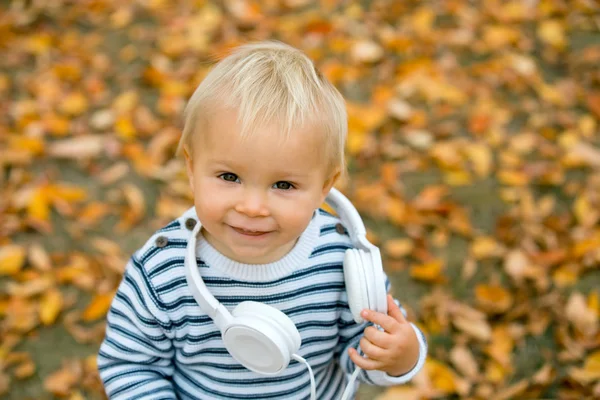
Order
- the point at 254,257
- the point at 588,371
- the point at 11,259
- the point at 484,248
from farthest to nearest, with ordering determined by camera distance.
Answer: the point at 484,248 < the point at 11,259 < the point at 588,371 < the point at 254,257

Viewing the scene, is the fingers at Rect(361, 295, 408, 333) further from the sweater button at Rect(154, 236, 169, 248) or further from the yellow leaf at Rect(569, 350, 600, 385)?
the yellow leaf at Rect(569, 350, 600, 385)

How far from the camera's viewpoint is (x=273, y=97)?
113 cm

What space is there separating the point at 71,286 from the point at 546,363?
1607mm

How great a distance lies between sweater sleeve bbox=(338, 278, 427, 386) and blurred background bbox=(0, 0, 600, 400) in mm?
668

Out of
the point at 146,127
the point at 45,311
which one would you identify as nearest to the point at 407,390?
the point at 45,311

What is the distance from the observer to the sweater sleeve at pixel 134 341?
126cm

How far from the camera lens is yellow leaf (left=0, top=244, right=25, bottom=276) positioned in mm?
2287

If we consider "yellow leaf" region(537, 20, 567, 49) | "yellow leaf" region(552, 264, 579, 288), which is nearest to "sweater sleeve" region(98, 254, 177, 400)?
"yellow leaf" region(552, 264, 579, 288)

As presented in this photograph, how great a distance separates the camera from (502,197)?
8.64 feet

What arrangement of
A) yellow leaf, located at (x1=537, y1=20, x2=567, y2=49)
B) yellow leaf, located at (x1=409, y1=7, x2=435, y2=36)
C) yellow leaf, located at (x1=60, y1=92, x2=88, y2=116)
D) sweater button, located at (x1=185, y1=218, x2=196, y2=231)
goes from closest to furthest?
sweater button, located at (x1=185, y1=218, x2=196, y2=231)
yellow leaf, located at (x1=60, y1=92, x2=88, y2=116)
yellow leaf, located at (x1=537, y1=20, x2=567, y2=49)
yellow leaf, located at (x1=409, y1=7, x2=435, y2=36)

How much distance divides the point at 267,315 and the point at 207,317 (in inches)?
8.2

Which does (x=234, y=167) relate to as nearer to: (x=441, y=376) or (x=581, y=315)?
(x=441, y=376)

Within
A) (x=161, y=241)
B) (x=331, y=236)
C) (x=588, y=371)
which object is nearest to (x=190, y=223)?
(x=161, y=241)

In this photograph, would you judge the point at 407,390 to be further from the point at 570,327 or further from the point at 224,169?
the point at 224,169
